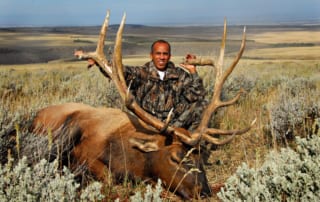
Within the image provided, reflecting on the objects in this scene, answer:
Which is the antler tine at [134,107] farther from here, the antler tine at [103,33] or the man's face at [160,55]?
the man's face at [160,55]

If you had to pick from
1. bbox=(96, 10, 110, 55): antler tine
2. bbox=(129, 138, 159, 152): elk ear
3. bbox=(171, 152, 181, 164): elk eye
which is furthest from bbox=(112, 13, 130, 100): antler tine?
bbox=(171, 152, 181, 164): elk eye

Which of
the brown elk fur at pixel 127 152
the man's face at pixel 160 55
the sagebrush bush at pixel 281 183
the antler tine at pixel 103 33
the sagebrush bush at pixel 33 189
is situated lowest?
the brown elk fur at pixel 127 152

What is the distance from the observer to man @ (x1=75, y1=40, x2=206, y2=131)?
6.06 metres

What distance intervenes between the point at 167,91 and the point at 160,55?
481 millimetres

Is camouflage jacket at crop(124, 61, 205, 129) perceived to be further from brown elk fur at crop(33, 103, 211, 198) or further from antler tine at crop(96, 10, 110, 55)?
antler tine at crop(96, 10, 110, 55)

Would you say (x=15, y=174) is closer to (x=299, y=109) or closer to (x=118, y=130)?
(x=118, y=130)

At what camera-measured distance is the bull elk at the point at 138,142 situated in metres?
4.39

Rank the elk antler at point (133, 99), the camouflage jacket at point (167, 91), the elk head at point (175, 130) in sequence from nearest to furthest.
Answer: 1. the elk head at point (175, 130)
2. the elk antler at point (133, 99)
3. the camouflage jacket at point (167, 91)

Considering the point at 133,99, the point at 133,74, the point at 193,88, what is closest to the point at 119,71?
the point at 133,99

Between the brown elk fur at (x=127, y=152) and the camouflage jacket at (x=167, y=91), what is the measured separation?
1.33ft

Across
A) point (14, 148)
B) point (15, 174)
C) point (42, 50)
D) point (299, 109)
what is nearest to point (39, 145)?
point (14, 148)

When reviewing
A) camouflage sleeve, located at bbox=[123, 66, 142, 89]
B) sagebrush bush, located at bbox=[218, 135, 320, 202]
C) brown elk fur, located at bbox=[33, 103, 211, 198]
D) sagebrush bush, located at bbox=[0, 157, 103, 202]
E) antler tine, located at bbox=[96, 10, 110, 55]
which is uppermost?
antler tine, located at bbox=[96, 10, 110, 55]

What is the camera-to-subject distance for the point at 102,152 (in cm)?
511

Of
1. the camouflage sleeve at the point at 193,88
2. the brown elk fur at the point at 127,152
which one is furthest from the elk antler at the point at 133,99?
the camouflage sleeve at the point at 193,88
